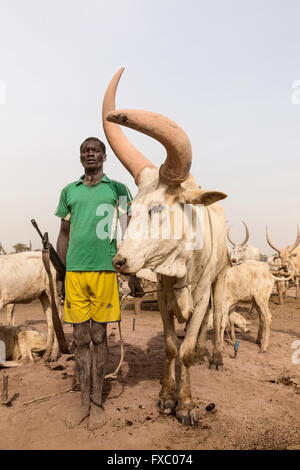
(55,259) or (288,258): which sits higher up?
(55,259)

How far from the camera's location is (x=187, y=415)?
3389 millimetres

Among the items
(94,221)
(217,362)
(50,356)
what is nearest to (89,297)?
(94,221)

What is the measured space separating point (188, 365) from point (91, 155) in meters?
2.20

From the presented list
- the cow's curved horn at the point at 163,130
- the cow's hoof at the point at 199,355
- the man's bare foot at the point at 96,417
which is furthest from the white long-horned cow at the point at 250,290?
the cow's curved horn at the point at 163,130

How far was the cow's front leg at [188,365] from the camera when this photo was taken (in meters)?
3.39

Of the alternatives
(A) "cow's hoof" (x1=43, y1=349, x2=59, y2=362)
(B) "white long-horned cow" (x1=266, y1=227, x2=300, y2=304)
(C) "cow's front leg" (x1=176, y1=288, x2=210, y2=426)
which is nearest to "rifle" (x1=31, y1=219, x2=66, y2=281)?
(C) "cow's front leg" (x1=176, y1=288, x2=210, y2=426)

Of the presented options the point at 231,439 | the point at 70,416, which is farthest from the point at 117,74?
the point at 231,439

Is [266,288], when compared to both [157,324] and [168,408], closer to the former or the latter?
[157,324]

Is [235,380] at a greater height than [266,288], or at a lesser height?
lesser

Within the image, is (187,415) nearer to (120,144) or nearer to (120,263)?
(120,263)

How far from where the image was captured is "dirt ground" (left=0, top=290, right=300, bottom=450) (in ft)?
9.95

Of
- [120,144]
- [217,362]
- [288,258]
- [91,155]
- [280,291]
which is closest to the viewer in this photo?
[91,155]

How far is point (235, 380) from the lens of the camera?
4.68 m

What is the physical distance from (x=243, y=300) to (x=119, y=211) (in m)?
4.10
